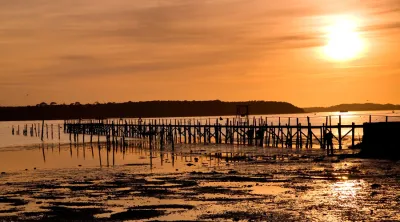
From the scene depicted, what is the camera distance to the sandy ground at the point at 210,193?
67.8 feet

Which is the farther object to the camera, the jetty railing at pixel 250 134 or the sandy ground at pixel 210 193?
the jetty railing at pixel 250 134

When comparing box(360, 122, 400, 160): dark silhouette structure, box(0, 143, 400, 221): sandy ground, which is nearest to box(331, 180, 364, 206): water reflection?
box(0, 143, 400, 221): sandy ground

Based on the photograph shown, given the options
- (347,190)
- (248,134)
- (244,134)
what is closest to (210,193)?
(347,190)

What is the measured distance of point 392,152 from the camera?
42969 millimetres

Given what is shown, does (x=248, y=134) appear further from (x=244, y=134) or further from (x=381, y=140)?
(x=381, y=140)

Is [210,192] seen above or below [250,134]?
below

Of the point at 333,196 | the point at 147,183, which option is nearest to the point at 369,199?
the point at 333,196

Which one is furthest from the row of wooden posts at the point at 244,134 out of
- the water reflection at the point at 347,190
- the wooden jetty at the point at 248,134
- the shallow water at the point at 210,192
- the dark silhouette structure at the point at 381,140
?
the water reflection at the point at 347,190

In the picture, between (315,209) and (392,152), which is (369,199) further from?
(392,152)

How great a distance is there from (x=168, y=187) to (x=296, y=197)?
21.5 ft

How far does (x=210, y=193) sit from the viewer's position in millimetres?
25453

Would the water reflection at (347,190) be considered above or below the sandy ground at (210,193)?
above

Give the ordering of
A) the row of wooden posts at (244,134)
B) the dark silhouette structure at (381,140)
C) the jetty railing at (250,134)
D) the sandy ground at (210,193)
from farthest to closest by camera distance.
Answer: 1. the row of wooden posts at (244,134)
2. the jetty railing at (250,134)
3. the dark silhouette structure at (381,140)
4. the sandy ground at (210,193)

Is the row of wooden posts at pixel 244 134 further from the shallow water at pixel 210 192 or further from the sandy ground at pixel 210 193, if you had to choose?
the sandy ground at pixel 210 193
